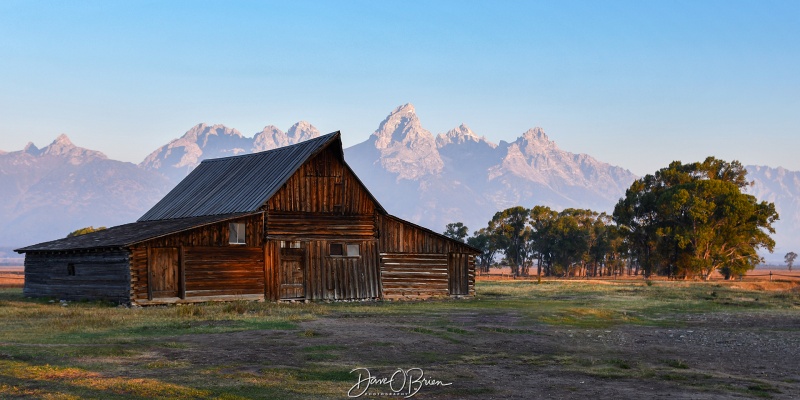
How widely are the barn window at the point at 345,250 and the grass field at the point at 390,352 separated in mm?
7374

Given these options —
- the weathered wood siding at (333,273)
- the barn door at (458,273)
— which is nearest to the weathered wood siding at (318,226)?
the weathered wood siding at (333,273)

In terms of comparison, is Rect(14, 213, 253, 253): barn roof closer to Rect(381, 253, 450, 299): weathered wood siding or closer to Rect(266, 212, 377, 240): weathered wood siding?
Rect(266, 212, 377, 240): weathered wood siding

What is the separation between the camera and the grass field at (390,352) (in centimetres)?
1577

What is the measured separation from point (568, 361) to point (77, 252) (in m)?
28.4

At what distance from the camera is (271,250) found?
4169 cm

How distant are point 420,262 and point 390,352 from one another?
25630mm

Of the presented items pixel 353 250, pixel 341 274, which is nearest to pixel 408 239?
pixel 353 250

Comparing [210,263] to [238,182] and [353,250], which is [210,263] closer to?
[353,250]

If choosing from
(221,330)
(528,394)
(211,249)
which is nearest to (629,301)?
(211,249)

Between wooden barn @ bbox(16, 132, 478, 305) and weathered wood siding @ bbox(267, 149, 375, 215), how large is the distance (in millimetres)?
55

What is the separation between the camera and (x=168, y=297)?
38062mm

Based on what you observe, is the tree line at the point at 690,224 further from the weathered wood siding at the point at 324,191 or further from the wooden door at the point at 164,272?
the wooden door at the point at 164,272

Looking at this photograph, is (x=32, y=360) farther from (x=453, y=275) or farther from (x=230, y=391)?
(x=453, y=275)

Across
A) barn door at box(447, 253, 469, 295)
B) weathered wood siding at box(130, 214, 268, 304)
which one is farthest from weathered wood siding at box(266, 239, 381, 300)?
barn door at box(447, 253, 469, 295)
